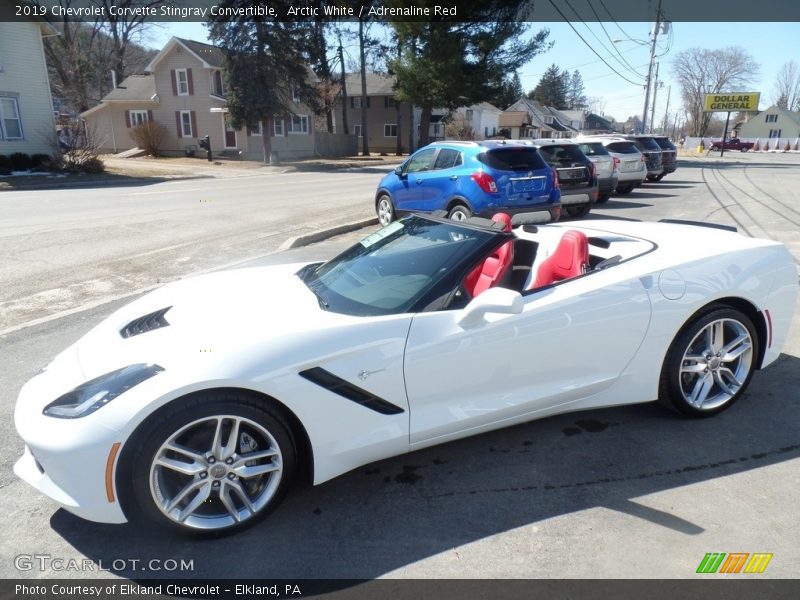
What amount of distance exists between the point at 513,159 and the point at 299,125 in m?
35.8

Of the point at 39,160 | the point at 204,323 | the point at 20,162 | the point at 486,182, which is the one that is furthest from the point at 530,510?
the point at 39,160

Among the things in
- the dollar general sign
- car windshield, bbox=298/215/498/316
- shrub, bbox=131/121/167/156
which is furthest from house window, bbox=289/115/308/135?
the dollar general sign

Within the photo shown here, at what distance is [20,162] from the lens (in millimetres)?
23797

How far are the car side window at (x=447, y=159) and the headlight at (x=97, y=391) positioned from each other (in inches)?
317

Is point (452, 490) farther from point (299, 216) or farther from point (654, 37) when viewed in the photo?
point (654, 37)

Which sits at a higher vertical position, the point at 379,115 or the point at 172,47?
the point at 172,47

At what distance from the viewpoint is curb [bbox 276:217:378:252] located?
904 centimetres

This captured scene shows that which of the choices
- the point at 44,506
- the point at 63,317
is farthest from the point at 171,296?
the point at 63,317

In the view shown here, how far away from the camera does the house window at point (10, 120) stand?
24.6 metres

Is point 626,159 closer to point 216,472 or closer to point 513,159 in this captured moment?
point 513,159

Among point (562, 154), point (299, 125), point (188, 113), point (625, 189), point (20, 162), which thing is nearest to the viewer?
point (562, 154)

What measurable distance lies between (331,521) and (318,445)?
410 millimetres

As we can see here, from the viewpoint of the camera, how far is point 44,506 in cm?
288

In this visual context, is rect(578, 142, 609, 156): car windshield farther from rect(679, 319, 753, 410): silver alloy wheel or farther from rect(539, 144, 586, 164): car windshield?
rect(679, 319, 753, 410): silver alloy wheel
